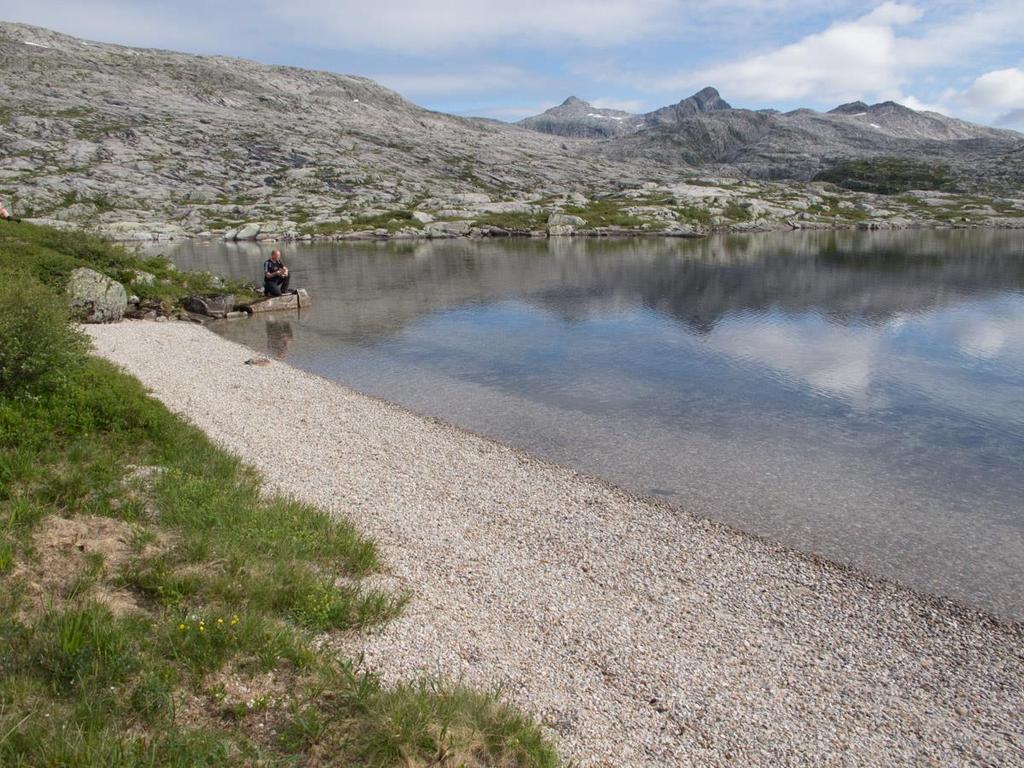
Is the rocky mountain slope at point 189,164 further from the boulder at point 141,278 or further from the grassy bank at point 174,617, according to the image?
the grassy bank at point 174,617

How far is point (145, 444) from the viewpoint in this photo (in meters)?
13.9

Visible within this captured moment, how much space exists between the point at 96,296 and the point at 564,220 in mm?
101425

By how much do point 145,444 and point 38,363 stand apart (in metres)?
2.78

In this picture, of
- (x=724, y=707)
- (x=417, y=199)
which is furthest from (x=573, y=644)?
(x=417, y=199)

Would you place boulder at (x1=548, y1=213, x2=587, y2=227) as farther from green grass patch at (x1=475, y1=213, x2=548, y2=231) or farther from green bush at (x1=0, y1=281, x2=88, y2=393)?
green bush at (x1=0, y1=281, x2=88, y2=393)

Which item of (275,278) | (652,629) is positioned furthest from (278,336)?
(652,629)

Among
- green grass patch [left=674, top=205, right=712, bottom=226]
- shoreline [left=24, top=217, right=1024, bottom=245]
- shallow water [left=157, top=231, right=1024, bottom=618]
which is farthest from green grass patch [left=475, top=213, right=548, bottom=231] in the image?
shallow water [left=157, top=231, right=1024, bottom=618]

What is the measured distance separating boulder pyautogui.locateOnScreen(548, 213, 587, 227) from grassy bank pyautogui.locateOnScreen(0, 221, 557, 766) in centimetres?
11660

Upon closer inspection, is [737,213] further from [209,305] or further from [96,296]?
[96,296]

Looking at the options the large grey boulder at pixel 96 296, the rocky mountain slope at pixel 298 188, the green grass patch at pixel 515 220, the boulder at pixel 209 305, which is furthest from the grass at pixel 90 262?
the green grass patch at pixel 515 220

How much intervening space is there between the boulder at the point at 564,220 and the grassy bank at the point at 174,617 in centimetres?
11660

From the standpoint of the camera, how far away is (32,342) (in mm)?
13977

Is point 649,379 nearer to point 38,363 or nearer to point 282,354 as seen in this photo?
point 282,354

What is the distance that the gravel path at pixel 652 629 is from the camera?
8.59 m
